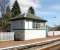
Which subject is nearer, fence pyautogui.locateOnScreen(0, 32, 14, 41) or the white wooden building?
fence pyautogui.locateOnScreen(0, 32, 14, 41)

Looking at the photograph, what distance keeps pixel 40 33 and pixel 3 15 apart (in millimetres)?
30478

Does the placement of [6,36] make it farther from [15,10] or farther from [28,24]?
Answer: [15,10]

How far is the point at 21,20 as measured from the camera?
34.6m

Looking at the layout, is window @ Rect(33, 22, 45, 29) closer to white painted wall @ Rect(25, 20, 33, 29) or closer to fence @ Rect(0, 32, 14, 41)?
white painted wall @ Rect(25, 20, 33, 29)

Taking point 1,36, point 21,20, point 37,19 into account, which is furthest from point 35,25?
point 1,36

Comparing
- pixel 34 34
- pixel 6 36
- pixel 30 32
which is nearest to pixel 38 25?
pixel 34 34

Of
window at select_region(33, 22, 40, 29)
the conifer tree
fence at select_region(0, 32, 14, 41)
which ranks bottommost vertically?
fence at select_region(0, 32, 14, 41)

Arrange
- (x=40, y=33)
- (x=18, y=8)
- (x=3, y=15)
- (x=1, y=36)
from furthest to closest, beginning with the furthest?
(x=18, y=8)
(x=3, y=15)
(x=40, y=33)
(x=1, y=36)

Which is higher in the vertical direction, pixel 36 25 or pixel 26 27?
pixel 36 25

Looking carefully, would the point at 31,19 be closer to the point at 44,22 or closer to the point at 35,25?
the point at 35,25

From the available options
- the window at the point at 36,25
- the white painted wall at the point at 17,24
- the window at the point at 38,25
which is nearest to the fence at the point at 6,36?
the white painted wall at the point at 17,24

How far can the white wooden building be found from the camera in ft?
109

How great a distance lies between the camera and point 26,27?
1348 inches

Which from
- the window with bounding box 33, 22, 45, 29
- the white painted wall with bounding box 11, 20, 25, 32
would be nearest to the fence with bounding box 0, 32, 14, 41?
the white painted wall with bounding box 11, 20, 25, 32
